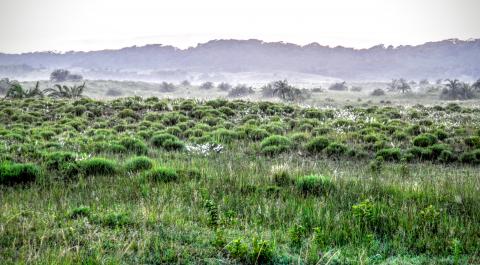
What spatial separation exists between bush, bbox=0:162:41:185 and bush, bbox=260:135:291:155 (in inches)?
276

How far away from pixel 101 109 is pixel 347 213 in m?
18.4

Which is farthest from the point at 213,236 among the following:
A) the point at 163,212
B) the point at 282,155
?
the point at 282,155

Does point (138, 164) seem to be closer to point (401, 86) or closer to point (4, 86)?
point (4, 86)

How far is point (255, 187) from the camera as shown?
8.59 metres

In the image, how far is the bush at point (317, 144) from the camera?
1434cm

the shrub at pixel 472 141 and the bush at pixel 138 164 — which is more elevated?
the bush at pixel 138 164

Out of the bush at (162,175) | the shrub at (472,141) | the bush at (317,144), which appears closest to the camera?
the bush at (162,175)

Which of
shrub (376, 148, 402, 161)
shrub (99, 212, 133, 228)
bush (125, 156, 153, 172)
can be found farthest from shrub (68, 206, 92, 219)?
shrub (376, 148, 402, 161)

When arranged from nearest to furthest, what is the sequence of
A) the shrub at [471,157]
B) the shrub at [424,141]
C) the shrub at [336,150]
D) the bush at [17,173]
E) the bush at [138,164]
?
the bush at [17,173] → the bush at [138,164] → the shrub at [471,157] → the shrub at [336,150] → the shrub at [424,141]

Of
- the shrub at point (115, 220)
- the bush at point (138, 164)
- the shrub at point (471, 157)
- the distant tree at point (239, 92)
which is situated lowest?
the distant tree at point (239, 92)

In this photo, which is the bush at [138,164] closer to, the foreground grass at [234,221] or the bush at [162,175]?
the foreground grass at [234,221]

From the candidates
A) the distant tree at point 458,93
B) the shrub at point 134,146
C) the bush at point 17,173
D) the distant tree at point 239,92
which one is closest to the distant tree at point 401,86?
the distant tree at point 458,93

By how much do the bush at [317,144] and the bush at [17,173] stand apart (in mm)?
8576

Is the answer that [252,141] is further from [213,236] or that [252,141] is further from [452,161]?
[213,236]
